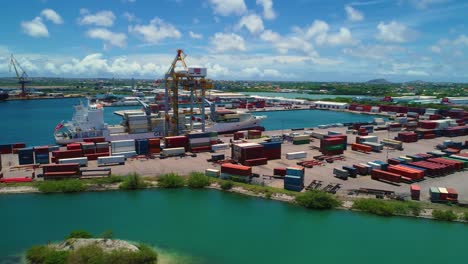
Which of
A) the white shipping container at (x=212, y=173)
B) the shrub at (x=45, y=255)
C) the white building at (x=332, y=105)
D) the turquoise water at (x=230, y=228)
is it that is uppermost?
the white building at (x=332, y=105)

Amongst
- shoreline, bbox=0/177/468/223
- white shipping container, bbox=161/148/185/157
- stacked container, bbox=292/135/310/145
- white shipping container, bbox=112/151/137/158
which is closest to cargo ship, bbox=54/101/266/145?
white shipping container, bbox=112/151/137/158

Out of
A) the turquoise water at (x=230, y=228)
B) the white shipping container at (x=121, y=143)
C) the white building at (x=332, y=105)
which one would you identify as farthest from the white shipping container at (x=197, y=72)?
the white building at (x=332, y=105)

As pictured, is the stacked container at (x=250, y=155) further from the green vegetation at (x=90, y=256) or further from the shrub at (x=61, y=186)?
the green vegetation at (x=90, y=256)

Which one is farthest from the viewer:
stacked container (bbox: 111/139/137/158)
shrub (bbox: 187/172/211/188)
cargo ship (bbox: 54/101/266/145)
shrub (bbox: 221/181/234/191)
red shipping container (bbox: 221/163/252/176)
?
cargo ship (bbox: 54/101/266/145)

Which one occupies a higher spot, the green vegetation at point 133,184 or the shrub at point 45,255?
the green vegetation at point 133,184

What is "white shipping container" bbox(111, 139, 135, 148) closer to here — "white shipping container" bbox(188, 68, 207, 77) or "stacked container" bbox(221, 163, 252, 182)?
"stacked container" bbox(221, 163, 252, 182)

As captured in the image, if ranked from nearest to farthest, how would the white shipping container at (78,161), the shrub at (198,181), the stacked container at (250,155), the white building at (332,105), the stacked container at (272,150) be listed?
the shrub at (198,181)
the white shipping container at (78,161)
the stacked container at (250,155)
the stacked container at (272,150)
the white building at (332,105)

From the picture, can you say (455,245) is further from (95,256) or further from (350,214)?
(95,256)
